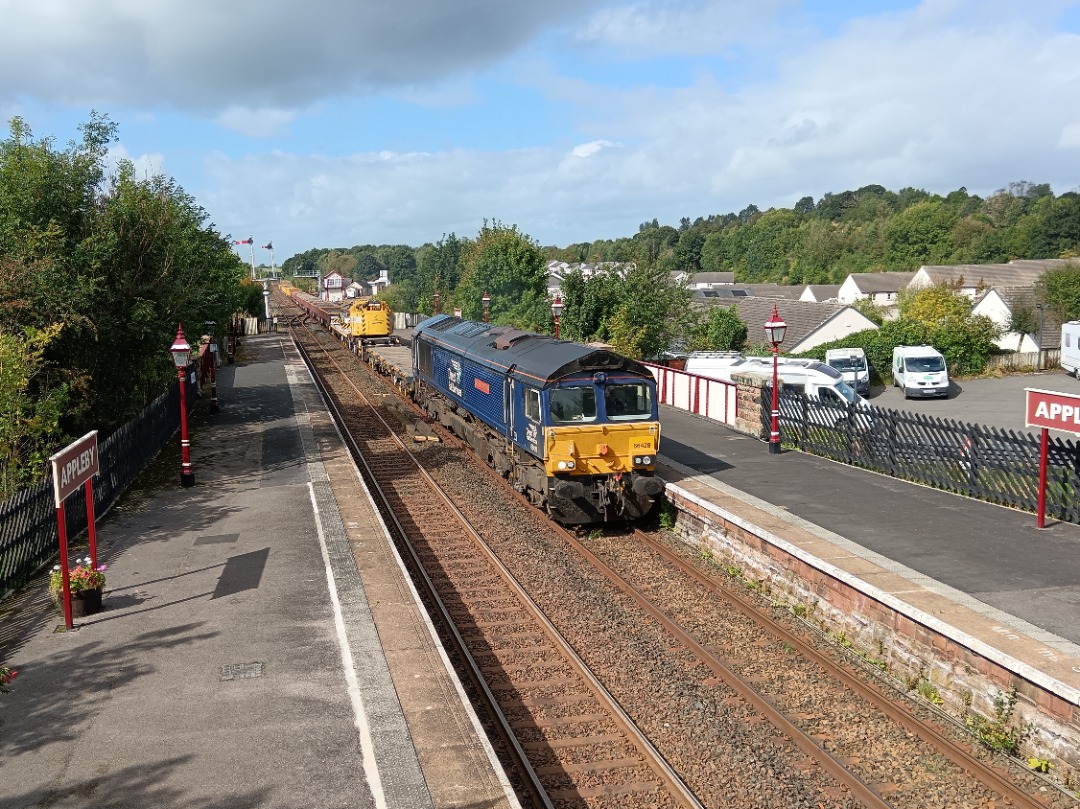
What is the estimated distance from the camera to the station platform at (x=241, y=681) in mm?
7234

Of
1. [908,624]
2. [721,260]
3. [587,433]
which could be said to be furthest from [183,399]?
[721,260]

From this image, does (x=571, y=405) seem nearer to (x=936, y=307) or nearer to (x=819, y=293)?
(x=936, y=307)

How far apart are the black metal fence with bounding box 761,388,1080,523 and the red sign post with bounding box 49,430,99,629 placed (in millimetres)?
13537

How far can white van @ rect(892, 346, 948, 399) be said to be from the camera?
35062 millimetres

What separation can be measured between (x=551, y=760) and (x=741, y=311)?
45474 millimetres

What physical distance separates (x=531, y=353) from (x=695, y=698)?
29.4ft

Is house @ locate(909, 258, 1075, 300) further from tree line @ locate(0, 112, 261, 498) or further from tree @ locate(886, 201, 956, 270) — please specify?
tree line @ locate(0, 112, 261, 498)

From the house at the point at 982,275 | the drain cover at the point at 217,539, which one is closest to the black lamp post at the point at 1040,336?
the house at the point at 982,275

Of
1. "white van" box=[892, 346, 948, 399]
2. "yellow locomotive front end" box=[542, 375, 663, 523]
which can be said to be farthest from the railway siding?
"white van" box=[892, 346, 948, 399]

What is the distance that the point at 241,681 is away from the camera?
9195mm

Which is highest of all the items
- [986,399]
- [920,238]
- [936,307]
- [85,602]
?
[920,238]

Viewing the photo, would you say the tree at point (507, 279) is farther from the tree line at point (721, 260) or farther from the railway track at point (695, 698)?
the railway track at point (695, 698)

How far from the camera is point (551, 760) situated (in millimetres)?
8422

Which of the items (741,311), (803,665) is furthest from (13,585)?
(741,311)
